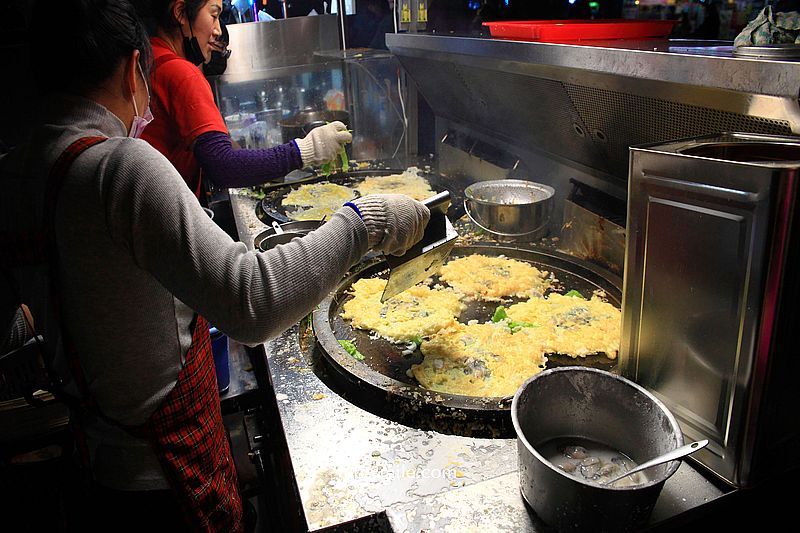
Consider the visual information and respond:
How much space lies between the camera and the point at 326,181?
4.39 metres

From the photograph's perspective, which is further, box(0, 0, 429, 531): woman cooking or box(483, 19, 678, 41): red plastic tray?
box(483, 19, 678, 41): red plastic tray

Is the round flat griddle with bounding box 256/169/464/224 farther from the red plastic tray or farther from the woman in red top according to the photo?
the red plastic tray

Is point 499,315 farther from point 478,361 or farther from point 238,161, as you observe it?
point 238,161

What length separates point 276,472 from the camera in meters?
2.51

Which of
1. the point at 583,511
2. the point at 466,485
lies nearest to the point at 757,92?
the point at 583,511

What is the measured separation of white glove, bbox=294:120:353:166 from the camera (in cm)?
341

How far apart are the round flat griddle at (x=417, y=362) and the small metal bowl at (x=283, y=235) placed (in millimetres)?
442

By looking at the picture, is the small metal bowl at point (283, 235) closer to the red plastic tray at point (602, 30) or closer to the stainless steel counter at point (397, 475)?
the stainless steel counter at point (397, 475)

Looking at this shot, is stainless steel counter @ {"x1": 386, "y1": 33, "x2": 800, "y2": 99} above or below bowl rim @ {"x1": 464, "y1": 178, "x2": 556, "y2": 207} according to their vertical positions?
above

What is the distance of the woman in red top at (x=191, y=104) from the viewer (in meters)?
2.86

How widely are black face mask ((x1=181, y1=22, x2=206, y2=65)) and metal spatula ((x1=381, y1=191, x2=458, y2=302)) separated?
1997 millimetres

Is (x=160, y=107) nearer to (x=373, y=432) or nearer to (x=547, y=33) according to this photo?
(x=547, y=33)

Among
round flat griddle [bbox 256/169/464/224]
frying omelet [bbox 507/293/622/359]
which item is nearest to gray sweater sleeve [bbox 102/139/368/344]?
frying omelet [bbox 507/293/622/359]

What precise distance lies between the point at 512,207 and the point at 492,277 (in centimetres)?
54
